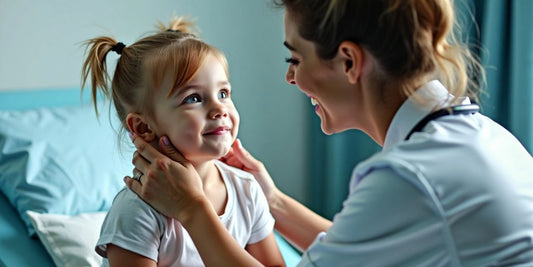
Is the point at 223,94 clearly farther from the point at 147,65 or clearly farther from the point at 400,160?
the point at 400,160

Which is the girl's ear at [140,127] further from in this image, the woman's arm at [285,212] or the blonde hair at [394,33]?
the blonde hair at [394,33]

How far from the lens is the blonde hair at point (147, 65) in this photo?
1.48 metres

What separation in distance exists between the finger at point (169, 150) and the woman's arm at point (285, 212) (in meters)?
0.28

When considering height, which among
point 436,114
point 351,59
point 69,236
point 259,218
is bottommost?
point 69,236

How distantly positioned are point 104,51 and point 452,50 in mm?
828

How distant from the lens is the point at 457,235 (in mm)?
1058

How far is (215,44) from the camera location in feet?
9.47

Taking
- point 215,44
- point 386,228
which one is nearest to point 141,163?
point 386,228

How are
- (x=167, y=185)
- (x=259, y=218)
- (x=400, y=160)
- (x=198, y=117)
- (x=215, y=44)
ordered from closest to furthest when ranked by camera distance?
(x=400, y=160)
(x=167, y=185)
(x=198, y=117)
(x=259, y=218)
(x=215, y=44)

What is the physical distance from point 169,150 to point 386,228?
62cm

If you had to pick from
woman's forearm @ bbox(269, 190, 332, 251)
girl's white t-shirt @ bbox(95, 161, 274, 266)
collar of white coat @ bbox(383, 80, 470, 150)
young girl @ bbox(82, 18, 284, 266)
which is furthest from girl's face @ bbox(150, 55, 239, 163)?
collar of white coat @ bbox(383, 80, 470, 150)

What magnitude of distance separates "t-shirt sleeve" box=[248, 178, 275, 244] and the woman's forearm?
91 mm

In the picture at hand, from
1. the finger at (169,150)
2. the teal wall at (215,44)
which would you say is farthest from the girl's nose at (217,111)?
the teal wall at (215,44)

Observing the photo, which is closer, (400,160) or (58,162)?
(400,160)
